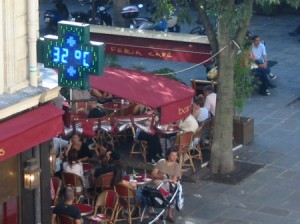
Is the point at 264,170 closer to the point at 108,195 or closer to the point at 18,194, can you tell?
the point at 108,195

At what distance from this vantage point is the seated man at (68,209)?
17062 millimetres

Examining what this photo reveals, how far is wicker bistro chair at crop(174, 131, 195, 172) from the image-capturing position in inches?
826

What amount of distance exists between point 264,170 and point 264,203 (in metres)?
1.85

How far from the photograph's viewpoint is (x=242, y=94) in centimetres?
2241

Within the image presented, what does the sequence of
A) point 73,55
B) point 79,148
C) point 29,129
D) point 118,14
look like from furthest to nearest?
point 118,14 < point 79,148 < point 73,55 < point 29,129

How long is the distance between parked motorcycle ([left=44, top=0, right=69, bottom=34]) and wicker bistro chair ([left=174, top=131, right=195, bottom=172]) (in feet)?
45.7

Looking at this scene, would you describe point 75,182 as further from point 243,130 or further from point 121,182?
point 243,130

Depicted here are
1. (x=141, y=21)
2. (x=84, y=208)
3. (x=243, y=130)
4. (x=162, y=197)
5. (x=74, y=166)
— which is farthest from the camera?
(x=141, y=21)

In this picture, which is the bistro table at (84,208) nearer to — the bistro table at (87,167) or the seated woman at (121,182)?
the seated woman at (121,182)

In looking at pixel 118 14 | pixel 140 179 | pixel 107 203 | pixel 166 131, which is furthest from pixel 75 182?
pixel 118 14

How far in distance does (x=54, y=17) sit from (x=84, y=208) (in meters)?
17.2

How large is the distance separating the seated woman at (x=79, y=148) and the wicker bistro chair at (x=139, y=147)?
152cm

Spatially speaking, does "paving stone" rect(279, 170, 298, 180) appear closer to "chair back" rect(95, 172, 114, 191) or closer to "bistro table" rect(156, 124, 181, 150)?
"bistro table" rect(156, 124, 181, 150)

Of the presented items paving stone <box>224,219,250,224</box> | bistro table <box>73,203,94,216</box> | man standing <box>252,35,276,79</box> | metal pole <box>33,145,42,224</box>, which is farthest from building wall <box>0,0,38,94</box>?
man standing <box>252,35,276,79</box>
